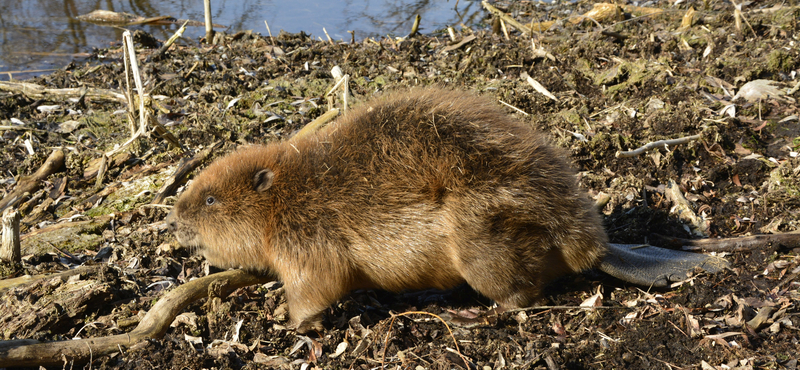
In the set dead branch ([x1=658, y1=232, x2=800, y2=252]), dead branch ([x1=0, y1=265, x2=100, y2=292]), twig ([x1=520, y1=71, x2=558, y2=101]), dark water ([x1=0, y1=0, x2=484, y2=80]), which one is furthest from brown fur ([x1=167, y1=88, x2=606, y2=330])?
dark water ([x1=0, y1=0, x2=484, y2=80])

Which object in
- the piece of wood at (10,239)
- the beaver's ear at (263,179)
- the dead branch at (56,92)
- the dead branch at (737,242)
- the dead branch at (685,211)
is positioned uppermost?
the dead branch at (56,92)

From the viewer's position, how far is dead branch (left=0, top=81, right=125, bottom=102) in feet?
20.0

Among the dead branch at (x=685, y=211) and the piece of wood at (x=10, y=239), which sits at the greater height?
the piece of wood at (x=10, y=239)

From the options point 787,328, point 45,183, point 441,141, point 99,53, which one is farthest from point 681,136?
point 99,53

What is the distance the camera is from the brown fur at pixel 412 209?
3137 mm

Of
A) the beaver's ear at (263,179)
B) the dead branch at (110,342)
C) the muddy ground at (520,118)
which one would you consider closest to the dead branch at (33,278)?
the muddy ground at (520,118)

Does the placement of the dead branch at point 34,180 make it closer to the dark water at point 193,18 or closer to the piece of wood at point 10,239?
the piece of wood at point 10,239

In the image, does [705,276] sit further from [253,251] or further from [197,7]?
[197,7]

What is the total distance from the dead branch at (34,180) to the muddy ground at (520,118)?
0.25 feet

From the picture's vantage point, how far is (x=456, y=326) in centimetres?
333

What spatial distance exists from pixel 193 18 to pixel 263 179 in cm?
808

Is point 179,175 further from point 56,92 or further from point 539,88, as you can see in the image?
point 539,88

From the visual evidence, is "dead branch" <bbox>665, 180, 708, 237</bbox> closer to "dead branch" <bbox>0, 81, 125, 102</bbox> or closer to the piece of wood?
the piece of wood

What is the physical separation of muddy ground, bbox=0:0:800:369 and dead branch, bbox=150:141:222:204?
0.26ft
